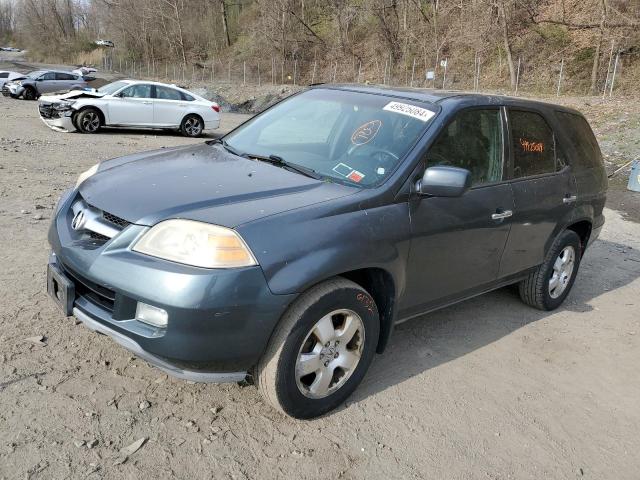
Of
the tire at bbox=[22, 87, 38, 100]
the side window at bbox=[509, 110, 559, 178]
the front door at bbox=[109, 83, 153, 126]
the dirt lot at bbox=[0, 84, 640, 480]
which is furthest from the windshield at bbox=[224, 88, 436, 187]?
the tire at bbox=[22, 87, 38, 100]

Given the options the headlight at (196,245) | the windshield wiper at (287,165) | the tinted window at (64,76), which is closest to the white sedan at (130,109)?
the windshield wiper at (287,165)

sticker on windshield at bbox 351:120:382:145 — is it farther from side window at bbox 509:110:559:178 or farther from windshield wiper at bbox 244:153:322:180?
side window at bbox 509:110:559:178

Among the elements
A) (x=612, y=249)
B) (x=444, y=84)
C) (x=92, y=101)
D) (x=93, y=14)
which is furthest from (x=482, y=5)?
(x=93, y=14)

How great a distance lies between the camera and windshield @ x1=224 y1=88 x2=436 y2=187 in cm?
348

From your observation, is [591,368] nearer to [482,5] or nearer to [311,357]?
A: [311,357]

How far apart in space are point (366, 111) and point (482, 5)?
3810 cm

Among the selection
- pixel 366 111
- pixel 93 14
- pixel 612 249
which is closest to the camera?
pixel 366 111

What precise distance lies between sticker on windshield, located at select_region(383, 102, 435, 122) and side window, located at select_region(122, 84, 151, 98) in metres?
13.3

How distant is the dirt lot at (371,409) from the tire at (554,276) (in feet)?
0.59

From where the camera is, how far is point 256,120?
176 inches

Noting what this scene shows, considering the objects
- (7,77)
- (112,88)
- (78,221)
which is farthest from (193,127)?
(7,77)

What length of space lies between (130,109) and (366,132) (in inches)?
522

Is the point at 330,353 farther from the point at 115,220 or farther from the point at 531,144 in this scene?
the point at 531,144

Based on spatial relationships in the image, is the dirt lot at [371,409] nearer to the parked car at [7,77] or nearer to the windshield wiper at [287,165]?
the windshield wiper at [287,165]
